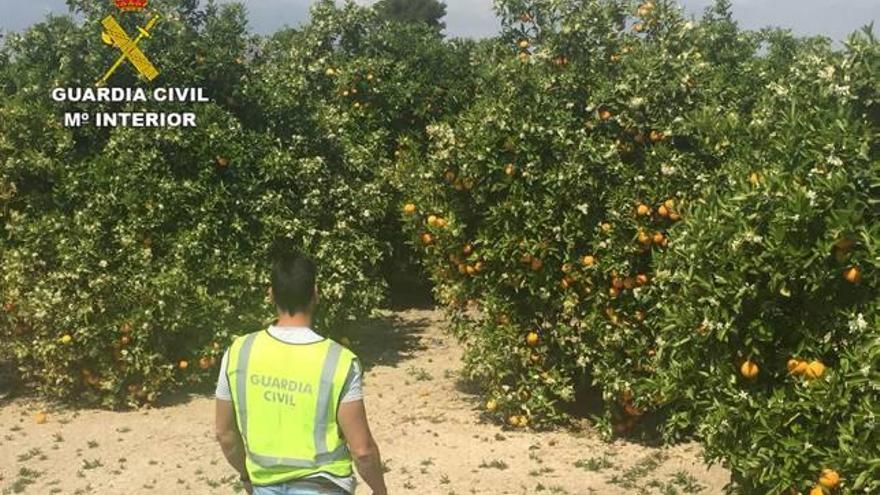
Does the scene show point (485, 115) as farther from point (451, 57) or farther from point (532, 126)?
point (451, 57)

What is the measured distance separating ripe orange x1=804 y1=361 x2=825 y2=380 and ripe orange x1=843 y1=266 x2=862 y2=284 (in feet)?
1.29

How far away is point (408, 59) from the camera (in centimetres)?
1214

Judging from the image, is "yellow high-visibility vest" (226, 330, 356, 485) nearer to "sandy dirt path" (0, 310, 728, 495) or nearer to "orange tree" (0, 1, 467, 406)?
"sandy dirt path" (0, 310, 728, 495)

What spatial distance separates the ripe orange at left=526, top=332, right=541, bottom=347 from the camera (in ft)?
23.2

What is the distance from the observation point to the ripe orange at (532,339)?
7074 mm

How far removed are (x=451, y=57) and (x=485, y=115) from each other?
5490 millimetres

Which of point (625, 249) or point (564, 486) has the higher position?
point (625, 249)

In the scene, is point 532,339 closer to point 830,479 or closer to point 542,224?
point 542,224

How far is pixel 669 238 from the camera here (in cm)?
574

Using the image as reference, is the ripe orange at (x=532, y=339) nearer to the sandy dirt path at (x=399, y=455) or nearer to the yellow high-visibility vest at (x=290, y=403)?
the sandy dirt path at (x=399, y=455)

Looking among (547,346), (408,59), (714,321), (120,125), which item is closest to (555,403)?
(547,346)

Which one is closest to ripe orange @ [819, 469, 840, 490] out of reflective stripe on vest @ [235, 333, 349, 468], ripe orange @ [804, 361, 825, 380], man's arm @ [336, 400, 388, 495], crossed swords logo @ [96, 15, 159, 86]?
ripe orange @ [804, 361, 825, 380]

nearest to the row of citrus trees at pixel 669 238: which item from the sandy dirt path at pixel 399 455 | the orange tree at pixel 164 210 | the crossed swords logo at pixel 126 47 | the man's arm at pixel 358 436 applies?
the sandy dirt path at pixel 399 455

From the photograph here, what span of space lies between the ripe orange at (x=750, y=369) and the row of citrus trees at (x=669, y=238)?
0.01m
